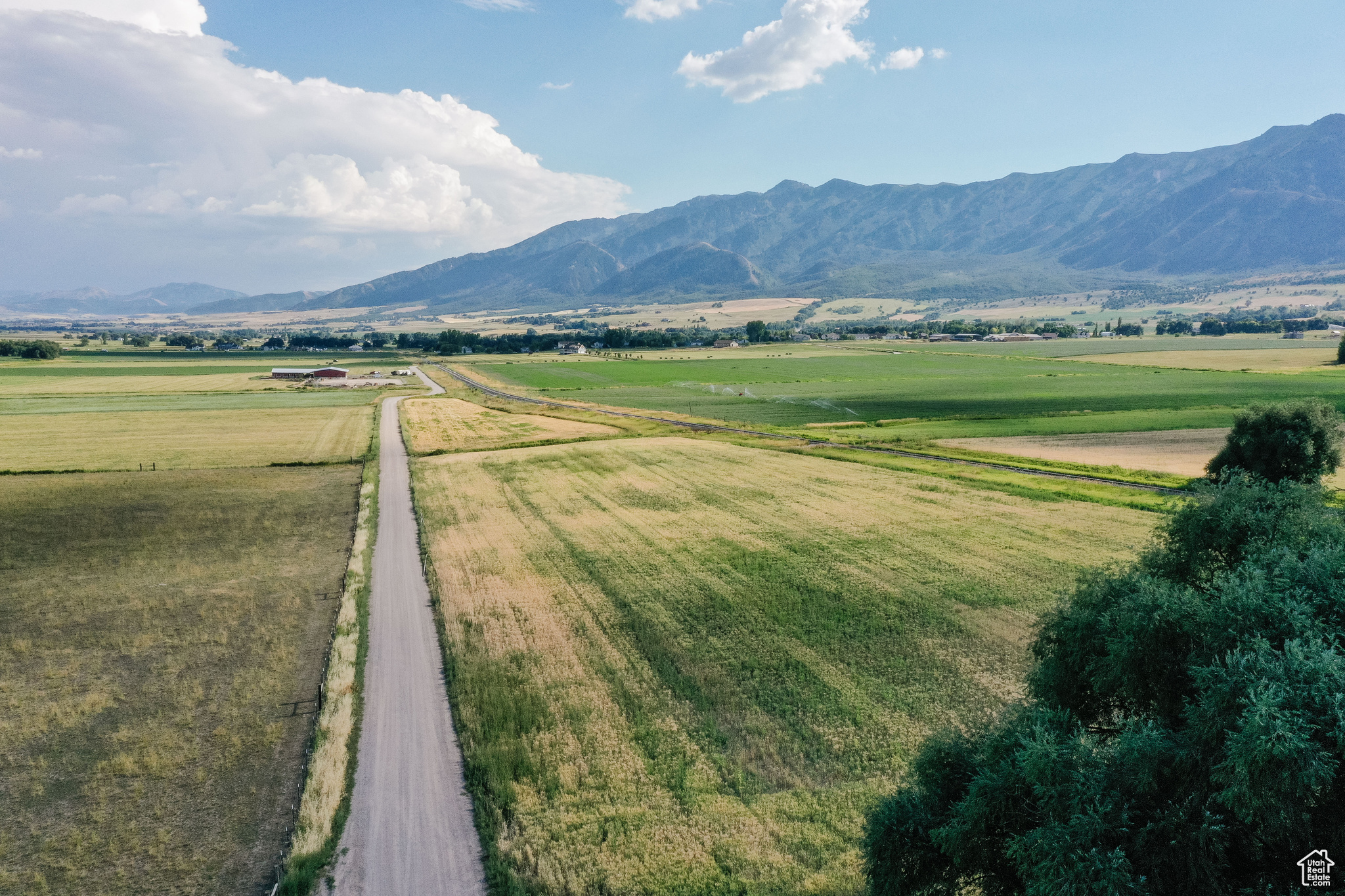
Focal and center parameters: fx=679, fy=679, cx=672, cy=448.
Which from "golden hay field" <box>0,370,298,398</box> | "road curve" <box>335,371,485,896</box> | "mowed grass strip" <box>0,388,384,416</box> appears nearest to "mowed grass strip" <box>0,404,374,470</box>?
"mowed grass strip" <box>0,388,384,416</box>

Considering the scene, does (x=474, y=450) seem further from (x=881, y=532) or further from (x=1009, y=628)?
(x=1009, y=628)

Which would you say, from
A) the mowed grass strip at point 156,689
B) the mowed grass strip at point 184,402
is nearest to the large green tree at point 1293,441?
the mowed grass strip at point 156,689

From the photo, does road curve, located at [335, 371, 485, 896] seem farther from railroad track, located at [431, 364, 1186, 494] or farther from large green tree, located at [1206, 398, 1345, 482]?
large green tree, located at [1206, 398, 1345, 482]

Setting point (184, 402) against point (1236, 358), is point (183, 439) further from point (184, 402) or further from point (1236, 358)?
point (1236, 358)

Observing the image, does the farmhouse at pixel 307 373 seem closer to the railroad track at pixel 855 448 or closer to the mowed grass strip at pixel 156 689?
the railroad track at pixel 855 448

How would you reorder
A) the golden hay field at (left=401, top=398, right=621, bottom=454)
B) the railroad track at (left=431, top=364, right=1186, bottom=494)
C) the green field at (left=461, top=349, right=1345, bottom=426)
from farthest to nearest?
1. the green field at (left=461, top=349, right=1345, bottom=426)
2. the golden hay field at (left=401, top=398, right=621, bottom=454)
3. the railroad track at (left=431, top=364, right=1186, bottom=494)

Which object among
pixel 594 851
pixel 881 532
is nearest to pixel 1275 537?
pixel 594 851
